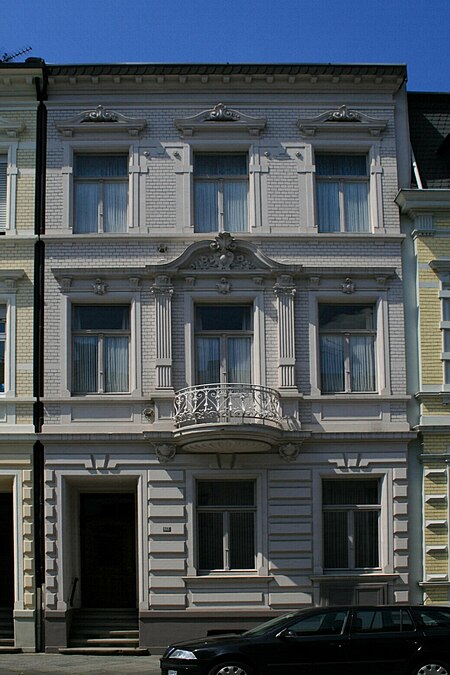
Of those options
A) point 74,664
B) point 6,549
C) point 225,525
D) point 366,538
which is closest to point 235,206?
point 225,525

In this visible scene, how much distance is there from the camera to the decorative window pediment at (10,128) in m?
23.4

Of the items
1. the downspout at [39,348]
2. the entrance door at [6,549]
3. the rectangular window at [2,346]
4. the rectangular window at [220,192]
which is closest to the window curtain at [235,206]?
the rectangular window at [220,192]

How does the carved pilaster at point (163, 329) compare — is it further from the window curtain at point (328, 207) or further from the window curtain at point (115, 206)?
the window curtain at point (328, 207)

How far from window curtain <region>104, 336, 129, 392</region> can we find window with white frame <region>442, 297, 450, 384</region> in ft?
22.7

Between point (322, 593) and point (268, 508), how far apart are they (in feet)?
6.79

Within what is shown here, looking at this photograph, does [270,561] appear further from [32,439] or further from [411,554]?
[32,439]

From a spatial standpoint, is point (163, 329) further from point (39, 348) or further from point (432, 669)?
point (432, 669)

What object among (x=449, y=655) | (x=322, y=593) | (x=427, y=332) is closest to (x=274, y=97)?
(x=427, y=332)

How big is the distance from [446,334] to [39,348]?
885 centimetres

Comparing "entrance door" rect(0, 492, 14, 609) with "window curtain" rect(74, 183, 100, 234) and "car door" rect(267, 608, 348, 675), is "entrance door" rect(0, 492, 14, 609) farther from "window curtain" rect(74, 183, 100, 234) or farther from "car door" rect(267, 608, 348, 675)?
"car door" rect(267, 608, 348, 675)

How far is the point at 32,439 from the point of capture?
2230 centimetres

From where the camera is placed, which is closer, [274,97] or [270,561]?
[270,561]

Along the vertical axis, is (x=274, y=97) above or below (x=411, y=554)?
above

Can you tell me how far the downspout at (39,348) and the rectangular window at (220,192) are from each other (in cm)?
344
